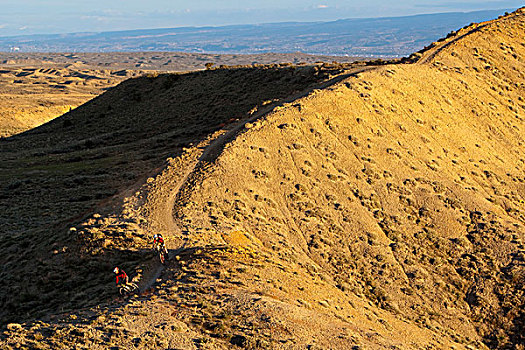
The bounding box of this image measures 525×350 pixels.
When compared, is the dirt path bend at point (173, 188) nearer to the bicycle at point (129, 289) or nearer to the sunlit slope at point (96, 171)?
the bicycle at point (129, 289)

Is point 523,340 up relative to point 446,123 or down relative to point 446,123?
down

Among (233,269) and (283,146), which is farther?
(283,146)

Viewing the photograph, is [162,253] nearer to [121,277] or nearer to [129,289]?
[121,277]

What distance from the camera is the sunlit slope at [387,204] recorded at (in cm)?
2122

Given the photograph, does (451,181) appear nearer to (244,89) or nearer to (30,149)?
(244,89)

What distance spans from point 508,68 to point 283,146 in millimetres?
29069

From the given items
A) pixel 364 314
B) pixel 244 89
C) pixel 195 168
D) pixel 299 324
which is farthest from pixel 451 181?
pixel 244 89

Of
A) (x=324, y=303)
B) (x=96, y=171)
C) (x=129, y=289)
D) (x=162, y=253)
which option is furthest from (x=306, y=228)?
(x=96, y=171)

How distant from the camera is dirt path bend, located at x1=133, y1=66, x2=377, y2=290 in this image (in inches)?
769

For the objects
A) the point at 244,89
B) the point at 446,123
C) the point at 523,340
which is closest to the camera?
the point at 523,340

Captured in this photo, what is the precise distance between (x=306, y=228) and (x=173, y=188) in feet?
23.4

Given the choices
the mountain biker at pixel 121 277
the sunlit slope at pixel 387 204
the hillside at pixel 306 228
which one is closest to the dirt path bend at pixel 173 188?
the hillside at pixel 306 228

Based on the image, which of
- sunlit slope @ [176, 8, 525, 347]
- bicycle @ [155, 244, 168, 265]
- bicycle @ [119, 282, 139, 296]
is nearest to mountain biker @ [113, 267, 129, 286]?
bicycle @ [119, 282, 139, 296]

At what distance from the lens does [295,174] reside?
26.0 meters
